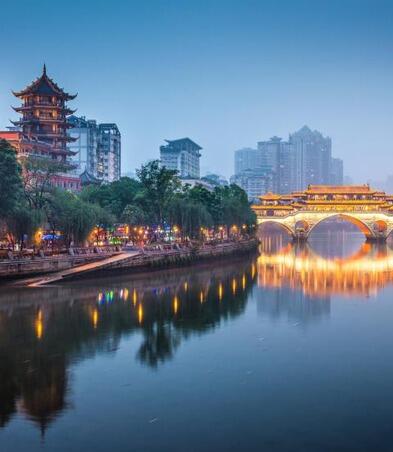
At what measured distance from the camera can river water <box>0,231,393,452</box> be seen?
39.4ft

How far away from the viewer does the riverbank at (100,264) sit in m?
30.0

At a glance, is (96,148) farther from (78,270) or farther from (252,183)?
(252,183)

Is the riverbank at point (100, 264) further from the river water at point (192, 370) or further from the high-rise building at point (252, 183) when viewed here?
the high-rise building at point (252, 183)

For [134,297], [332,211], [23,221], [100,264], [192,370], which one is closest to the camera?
[192,370]

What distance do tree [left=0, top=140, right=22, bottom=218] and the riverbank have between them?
260 centimetres

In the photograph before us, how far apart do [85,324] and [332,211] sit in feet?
197

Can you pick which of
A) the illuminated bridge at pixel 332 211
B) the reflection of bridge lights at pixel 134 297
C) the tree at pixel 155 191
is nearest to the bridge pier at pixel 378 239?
the illuminated bridge at pixel 332 211

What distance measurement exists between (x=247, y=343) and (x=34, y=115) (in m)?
40.1

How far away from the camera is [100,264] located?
33.8 metres

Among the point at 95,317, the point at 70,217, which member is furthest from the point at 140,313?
the point at 70,217

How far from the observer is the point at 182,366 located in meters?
16.7

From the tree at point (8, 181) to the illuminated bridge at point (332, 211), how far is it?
172 ft

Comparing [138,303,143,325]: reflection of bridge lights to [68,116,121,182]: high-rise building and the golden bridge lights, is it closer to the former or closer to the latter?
the golden bridge lights

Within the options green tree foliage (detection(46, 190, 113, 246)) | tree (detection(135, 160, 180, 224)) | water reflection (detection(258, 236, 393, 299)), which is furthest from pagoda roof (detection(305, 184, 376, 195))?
green tree foliage (detection(46, 190, 113, 246))
